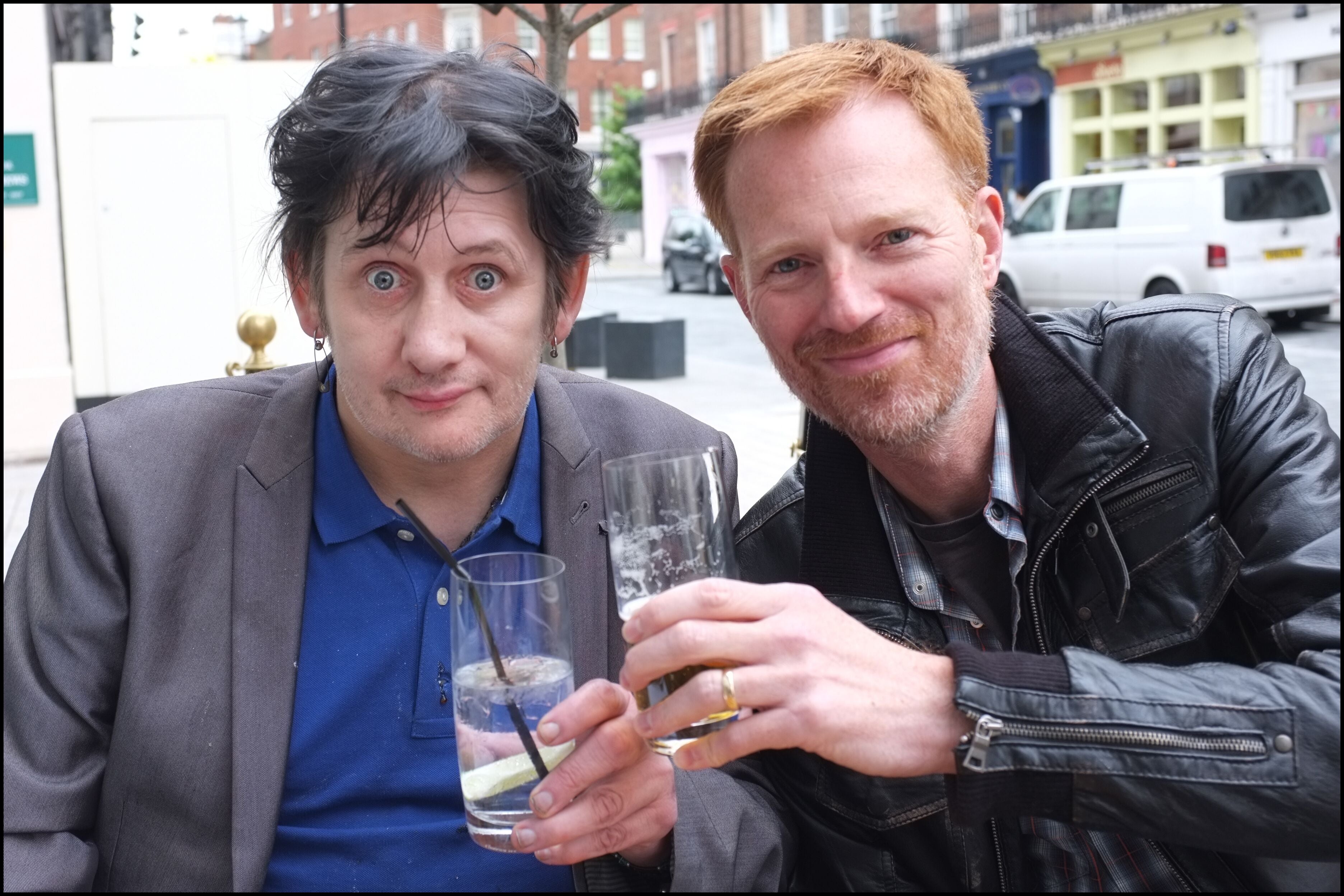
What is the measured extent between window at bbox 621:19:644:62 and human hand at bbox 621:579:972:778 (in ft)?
183

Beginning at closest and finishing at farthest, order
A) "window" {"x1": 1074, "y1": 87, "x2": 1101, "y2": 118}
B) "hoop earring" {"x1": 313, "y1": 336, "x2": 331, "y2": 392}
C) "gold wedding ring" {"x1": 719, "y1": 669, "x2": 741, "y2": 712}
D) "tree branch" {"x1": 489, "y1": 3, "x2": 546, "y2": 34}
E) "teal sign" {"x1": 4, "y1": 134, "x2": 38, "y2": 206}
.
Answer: "gold wedding ring" {"x1": 719, "y1": 669, "x2": 741, "y2": 712} → "hoop earring" {"x1": 313, "y1": 336, "x2": 331, "y2": 392} → "tree branch" {"x1": 489, "y1": 3, "x2": 546, "y2": 34} → "teal sign" {"x1": 4, "y1": 134, "x2": 38, "y2": 206} → "window" {"x1": 1074, "y1": 87, "x2": 1101, "y2": 118}

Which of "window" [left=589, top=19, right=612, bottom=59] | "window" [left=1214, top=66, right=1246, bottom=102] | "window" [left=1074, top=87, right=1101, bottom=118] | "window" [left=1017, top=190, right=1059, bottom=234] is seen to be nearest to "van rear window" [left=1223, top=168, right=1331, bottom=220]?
"window" [left=1017, top=190, right=1059, bottom=234]

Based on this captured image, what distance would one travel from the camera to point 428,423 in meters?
2.18

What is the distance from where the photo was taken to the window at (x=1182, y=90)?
24422 millimetres

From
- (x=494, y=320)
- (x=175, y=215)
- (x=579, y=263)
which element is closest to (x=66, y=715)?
(x=494, y=320)

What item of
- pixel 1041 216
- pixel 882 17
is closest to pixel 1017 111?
pixel 882 17

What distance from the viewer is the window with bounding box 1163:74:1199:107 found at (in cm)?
2442

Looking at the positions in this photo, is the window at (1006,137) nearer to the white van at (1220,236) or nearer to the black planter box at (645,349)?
the white van at (1220,236)

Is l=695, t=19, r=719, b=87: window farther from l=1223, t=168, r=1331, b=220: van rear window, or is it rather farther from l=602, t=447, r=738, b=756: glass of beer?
l=602, t=447, r=738, b=756: glass of beer

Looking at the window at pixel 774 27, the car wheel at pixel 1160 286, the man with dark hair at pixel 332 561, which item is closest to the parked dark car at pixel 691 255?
the window at pixel 774 27

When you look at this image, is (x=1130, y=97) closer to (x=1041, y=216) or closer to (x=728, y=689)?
(x=1041, y=216)

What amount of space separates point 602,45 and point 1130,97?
111 ft

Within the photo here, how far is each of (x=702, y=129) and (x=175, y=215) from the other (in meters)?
8.21

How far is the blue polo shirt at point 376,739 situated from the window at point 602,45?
56.1m
